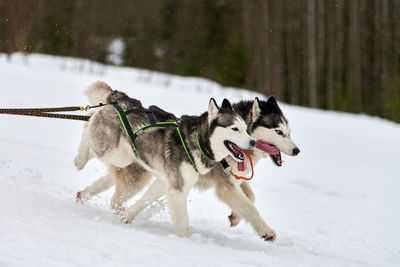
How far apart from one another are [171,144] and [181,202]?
529mm

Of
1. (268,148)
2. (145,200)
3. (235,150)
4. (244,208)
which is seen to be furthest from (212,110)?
(145,200)

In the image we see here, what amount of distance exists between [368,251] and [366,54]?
1904 centimetres

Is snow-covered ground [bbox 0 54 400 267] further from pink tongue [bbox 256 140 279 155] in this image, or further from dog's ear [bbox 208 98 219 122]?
dog's ear [bbox 208 98 219 122]

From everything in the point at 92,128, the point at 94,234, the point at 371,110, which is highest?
the point at 92,128

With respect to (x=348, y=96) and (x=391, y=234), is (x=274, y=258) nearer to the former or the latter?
(x=391, y=234)

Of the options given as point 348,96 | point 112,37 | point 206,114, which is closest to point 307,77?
point 348,96

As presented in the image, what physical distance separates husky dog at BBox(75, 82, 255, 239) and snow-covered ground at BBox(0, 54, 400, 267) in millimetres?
443

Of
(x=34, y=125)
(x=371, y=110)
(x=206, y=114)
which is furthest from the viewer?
(x=371, y=110)

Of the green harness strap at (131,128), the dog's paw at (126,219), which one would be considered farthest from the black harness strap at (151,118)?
the dog's paw at (126,219)

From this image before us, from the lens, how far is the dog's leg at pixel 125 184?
494cm

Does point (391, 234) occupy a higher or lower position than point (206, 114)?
lower

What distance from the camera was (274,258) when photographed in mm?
3572

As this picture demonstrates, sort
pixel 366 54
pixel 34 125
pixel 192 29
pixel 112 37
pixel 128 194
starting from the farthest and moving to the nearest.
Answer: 1. pixel 112 37
2. pixel 192 29
3. pixel 366 54
4. pixel 34 125
5. pixel 128 194

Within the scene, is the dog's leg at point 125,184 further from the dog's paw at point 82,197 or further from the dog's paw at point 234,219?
the dog's paw at point 234,219
